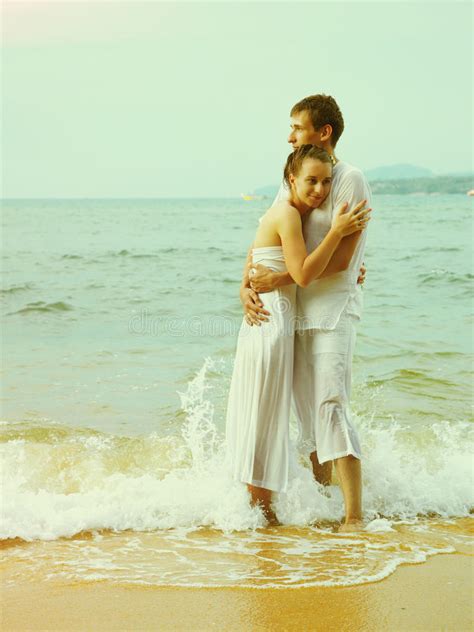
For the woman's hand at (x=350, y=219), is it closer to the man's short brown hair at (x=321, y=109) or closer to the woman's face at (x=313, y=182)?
the woman's face at (x=313, y=182)

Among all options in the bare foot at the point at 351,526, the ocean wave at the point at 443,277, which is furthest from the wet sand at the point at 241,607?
the ocean wave at the point at 443,277

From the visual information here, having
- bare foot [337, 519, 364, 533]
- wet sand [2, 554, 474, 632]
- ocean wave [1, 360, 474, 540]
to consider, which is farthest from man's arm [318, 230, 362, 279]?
wet sand [2, 554, 474, 632]

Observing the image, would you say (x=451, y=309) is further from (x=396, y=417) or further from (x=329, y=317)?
(x=329, y=317)

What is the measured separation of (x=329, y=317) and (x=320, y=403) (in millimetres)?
430

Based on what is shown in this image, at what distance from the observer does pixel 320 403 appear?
4.10 m

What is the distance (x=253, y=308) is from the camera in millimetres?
4117

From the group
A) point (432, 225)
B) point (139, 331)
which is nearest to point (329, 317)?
point (139, 331)

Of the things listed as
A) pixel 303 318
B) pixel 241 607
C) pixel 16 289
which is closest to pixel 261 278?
pixel 303 318

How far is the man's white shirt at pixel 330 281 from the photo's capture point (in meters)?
3.97

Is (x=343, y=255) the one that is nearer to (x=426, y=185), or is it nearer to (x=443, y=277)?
(x=443, y=277)

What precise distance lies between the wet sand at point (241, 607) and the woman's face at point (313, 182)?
5.73 ft

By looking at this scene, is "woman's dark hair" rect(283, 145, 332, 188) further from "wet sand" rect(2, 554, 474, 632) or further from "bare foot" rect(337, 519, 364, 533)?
"wet sand" rect(2, 554, 474, 632)

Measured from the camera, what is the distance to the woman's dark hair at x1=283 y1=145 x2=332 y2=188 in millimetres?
3859

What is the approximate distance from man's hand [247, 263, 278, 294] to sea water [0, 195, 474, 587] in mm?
916
